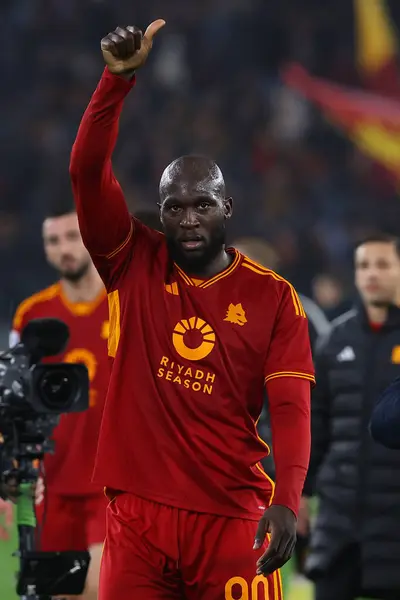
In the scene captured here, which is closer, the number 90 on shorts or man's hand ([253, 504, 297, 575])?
man's hand ([253, 504, 297, 575])

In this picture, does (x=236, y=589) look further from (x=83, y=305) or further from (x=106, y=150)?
(x=83, y=305)

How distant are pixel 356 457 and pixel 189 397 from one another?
2.19 meters

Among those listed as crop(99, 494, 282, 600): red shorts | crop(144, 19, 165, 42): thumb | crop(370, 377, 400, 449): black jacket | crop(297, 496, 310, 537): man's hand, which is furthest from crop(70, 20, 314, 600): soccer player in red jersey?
crop(297, 496, 310, 537): man's hand

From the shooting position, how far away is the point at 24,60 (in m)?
18.0

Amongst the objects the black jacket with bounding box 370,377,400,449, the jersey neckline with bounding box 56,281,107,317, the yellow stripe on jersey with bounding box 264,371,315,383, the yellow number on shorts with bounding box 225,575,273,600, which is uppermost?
the jersey neckline with bounding box 56,281,107,317

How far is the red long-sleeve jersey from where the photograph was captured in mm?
3832

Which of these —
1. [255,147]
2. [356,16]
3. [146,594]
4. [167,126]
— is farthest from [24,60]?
[146,594]

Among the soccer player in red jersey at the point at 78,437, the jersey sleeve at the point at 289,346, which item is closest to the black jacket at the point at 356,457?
the soccer player in red jersey at the point at 78,437

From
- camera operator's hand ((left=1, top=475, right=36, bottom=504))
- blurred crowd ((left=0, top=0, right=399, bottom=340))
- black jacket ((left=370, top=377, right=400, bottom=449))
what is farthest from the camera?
blurred crowd ((left=0, top=0, right=399, bottom=340))

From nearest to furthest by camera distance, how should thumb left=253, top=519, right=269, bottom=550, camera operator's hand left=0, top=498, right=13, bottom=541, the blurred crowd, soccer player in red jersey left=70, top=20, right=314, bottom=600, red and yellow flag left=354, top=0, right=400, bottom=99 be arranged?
thumb left=253, top=519, right=269, bottom=550 < soccer player in red jersey left=70, top=20, right=314, bottom=600 < camera operator's hand left=0, top=498, right=13, bottom=541 < the blurred crowd < red and yellow flag left=354, top=0, right=400, bottom=99

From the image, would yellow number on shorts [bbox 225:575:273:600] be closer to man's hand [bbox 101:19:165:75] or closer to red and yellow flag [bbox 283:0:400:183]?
man's hand [bbox 101:19:165:75]

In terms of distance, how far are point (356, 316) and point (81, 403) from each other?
1.75 metres

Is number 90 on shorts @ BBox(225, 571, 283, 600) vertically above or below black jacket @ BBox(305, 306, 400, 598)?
below

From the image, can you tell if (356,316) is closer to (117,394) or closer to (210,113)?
(117,394)
